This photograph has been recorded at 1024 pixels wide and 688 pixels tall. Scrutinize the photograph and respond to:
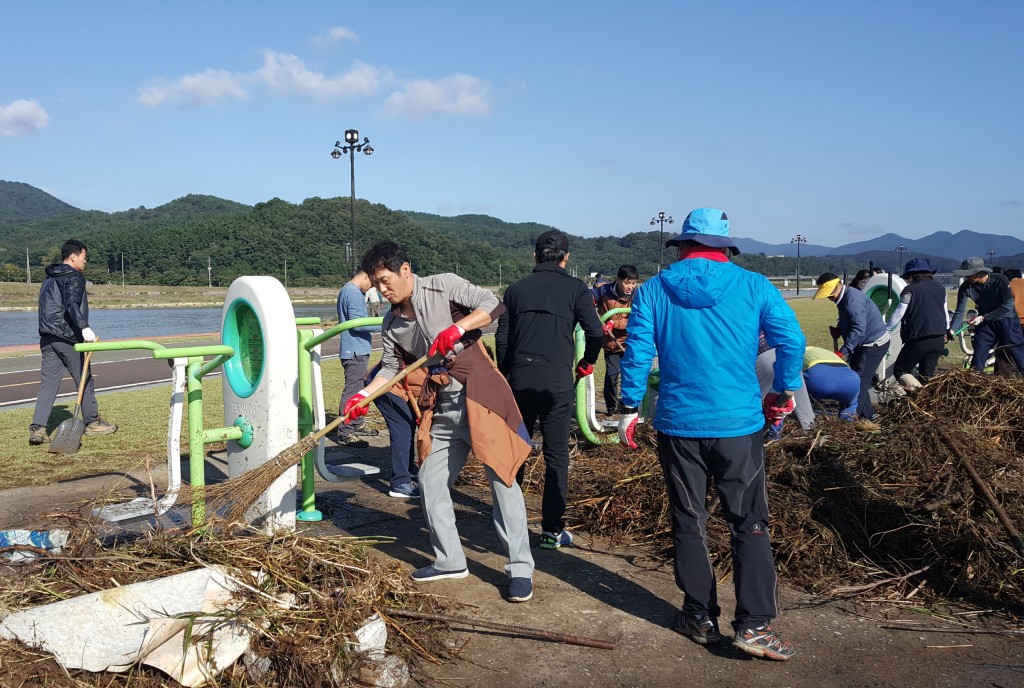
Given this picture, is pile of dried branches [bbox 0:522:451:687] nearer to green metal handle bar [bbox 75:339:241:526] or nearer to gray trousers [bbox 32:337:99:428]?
green metal handle bar [bbox 75:339:241:526]

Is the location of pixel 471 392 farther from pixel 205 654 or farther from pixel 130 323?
pixel 130 323

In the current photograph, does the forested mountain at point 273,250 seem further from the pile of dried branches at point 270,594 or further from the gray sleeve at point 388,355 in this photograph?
the pile of dried branches at point 270,594

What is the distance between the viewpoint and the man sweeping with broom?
4051mm

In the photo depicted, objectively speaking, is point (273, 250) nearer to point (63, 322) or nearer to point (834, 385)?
point (63, 322)

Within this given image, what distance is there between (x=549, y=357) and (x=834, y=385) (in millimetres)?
2904

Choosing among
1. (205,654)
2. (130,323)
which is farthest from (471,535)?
(130,323)

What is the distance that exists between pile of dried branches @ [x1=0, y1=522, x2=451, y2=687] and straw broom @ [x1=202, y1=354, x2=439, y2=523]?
19 cm

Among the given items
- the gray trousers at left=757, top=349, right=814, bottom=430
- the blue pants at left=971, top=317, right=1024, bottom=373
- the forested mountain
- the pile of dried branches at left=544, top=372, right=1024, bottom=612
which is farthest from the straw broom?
the forested mountain

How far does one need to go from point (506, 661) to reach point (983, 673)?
186cm

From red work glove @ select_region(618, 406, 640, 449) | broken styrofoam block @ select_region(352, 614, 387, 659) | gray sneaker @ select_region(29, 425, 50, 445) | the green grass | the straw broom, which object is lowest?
the green grass

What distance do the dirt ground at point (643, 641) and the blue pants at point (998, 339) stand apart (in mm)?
6879

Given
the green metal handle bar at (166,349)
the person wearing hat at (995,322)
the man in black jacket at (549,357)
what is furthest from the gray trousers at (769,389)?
the person wearing hat at (995,322)

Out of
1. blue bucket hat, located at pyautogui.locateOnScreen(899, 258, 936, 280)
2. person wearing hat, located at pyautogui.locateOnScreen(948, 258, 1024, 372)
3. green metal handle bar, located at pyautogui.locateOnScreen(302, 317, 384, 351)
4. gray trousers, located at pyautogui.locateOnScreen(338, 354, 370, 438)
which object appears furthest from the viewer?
person wearing hat, located at pyautogui.locateOnScreen(948, 258, 1024, 372)

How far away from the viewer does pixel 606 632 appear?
145 inches
